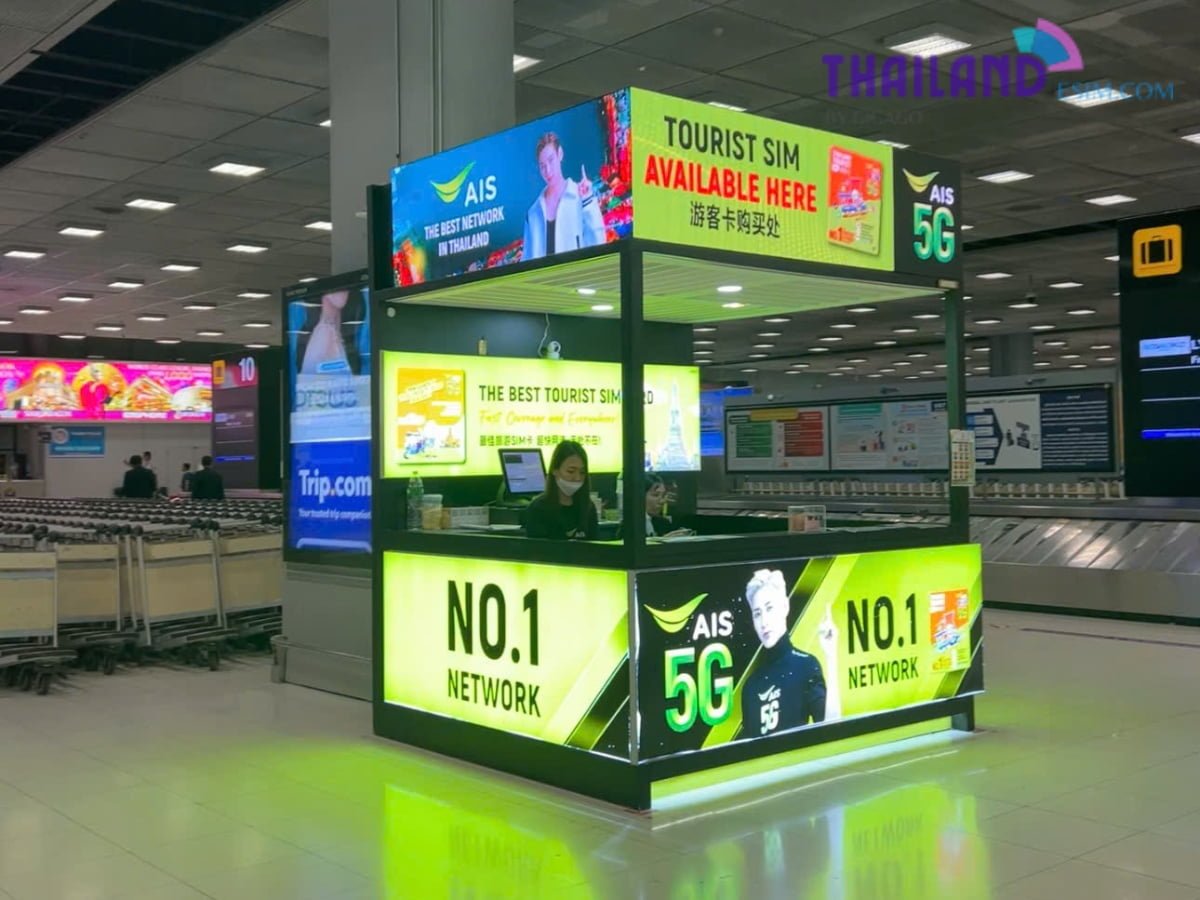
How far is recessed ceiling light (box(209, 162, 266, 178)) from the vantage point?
11.0 meters

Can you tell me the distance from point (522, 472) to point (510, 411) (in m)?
0.36

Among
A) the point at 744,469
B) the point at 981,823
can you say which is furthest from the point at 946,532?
the point at 744,469

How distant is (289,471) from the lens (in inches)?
289

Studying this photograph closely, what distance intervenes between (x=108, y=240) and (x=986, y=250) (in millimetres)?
11146

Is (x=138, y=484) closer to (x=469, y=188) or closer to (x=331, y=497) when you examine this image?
(x=331, y=497)

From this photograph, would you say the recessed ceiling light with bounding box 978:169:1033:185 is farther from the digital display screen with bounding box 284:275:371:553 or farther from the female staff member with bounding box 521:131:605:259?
the female staff member with bounding box 521:131:605:259

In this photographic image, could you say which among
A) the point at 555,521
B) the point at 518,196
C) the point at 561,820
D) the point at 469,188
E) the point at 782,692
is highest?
the point at 469,188

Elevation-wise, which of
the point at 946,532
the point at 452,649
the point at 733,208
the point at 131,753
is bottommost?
the point at 131,753

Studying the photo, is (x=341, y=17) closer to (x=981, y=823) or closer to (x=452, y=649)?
(x=452, y=649)

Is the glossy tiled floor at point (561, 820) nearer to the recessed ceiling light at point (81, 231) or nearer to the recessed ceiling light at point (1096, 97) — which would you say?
the recessed ceiling light at point (1096, 97)

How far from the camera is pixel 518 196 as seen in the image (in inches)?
201

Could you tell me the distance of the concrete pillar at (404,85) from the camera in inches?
251

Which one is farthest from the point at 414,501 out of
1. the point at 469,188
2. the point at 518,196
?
the point at 518,196

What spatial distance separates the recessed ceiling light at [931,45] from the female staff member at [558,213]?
4242mm
